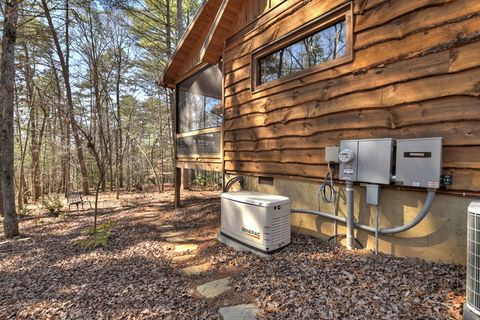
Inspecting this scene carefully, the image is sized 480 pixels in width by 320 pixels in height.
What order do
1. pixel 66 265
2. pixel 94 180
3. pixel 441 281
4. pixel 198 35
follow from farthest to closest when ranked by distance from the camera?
pixel 94 180
pixel 198 35
pixel 66 265
pixel 441 281

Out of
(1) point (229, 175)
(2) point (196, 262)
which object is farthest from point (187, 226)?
(2) point (196, 262)

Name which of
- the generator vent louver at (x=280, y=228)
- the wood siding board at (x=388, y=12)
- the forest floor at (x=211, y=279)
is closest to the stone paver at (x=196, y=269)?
the forest floor at (x=211, y=279)

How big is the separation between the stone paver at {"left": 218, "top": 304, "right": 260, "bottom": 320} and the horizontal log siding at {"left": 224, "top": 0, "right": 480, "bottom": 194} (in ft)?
6.53

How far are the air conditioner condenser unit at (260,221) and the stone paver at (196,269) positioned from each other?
22.7 inches

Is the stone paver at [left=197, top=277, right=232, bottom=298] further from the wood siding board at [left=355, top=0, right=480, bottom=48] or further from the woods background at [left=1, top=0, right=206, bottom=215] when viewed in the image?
the woods background at [left=1, top=0, right=206, bottom=215]

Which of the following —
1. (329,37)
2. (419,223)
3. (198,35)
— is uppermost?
(198,35)

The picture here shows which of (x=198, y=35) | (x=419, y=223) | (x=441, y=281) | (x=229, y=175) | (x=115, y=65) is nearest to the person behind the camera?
(x=441, y=281)

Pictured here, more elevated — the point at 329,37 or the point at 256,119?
the point at 329,37

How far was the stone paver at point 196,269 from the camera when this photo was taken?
3.11m

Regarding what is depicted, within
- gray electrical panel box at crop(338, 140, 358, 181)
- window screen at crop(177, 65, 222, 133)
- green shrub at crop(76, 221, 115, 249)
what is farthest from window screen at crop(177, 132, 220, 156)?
gray electrical panel box at crop(338, 140, 358, 181)

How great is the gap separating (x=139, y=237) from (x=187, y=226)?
99 centimetres

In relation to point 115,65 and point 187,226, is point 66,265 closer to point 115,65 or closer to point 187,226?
point 187,226

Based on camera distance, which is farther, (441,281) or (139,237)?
(139,237)

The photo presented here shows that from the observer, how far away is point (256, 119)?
178 inches
